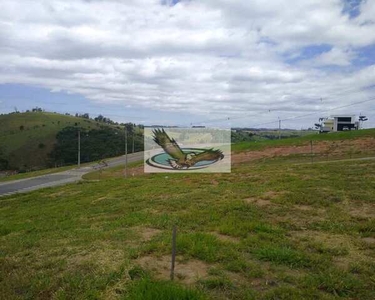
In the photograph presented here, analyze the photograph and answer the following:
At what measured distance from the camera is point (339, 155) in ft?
85.2

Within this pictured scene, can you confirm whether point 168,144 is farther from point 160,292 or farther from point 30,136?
point 30,136

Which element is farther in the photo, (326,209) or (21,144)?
(21,144)

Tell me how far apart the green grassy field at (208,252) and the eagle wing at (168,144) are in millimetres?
15225

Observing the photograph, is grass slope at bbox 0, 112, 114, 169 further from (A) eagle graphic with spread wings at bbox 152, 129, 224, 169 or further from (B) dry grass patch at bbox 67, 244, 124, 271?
(B) dry grass patch at bbox 67, 244, 124, 271

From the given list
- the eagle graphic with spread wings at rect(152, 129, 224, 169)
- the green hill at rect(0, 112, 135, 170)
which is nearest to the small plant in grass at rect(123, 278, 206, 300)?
the eagle graphic with spread wings at rect(152, 129, 224, 169)

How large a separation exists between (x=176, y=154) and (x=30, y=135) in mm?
68889

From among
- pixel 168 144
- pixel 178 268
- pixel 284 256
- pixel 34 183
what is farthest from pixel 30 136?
pixel 284 256

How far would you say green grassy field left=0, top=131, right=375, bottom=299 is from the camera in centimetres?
358

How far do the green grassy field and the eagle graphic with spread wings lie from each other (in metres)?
15.3

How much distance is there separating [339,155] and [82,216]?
23.1 m

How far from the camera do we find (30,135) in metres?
81.1

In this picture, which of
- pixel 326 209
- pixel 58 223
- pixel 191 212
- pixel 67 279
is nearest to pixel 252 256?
pixel 67 279

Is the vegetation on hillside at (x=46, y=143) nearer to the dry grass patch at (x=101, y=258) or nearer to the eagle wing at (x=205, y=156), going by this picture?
the eagle wing at (x=205, y=156)

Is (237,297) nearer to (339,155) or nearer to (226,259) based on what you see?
(226,259)
